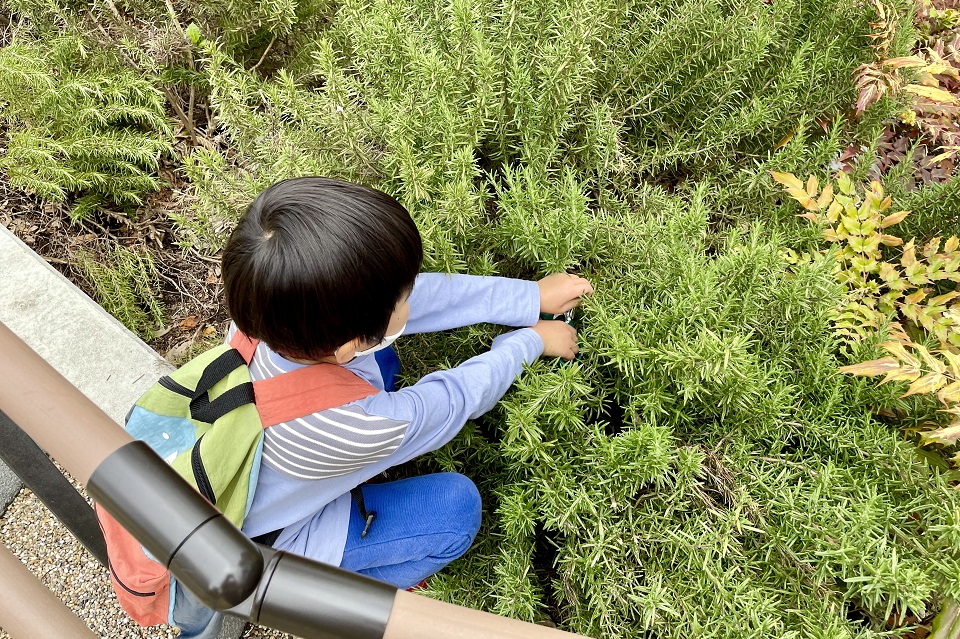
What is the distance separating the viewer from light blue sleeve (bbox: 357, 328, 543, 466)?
1.53 metres

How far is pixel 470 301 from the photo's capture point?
5.81 ft

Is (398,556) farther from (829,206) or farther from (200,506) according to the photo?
(829,206)

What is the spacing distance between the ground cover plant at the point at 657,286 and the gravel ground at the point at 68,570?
1203 millimetres

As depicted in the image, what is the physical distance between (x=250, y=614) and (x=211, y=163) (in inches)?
62.7

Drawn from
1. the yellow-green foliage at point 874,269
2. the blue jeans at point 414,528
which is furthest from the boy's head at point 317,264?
the yellow-green foliage at point 874,269

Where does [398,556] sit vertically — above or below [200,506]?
below

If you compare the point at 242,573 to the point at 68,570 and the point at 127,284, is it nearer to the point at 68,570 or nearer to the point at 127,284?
the point at 68,570

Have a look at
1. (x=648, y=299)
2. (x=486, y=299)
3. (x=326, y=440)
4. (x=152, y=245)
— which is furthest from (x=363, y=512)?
(x=152, y=245)

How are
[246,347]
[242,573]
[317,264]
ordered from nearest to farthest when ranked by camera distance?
[242,573]
[317,264]
[246,347]

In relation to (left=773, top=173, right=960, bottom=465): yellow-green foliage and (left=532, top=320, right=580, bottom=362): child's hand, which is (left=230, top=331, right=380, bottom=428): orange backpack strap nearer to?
(left=532, top=320, right=580, bottom=362): child's hand

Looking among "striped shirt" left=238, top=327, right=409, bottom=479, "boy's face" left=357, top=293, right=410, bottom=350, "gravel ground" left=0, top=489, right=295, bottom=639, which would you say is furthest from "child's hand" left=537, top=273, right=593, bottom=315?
"gravel ground" left=0, top=489, right=295, bottom=639

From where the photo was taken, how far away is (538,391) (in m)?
1.48

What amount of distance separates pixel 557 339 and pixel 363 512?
77cm

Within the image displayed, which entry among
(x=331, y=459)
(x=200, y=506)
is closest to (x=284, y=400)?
(x=331, y=459)
